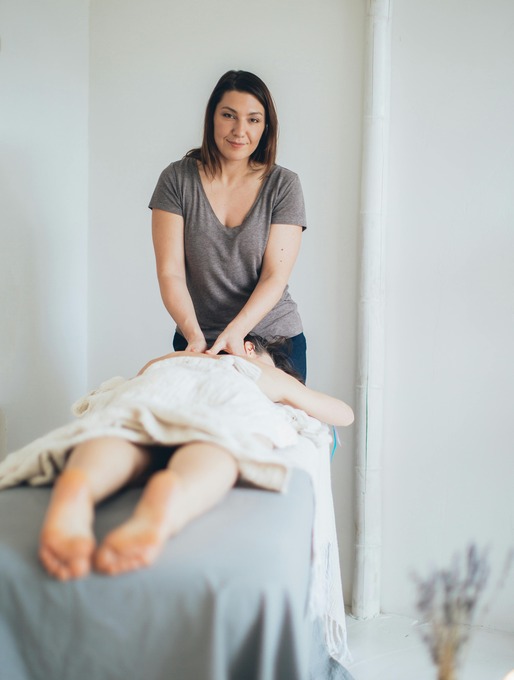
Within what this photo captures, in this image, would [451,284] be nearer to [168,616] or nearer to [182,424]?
[182,424]

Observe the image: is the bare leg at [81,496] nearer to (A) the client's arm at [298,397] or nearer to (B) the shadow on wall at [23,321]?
(A) the client's arm at [298,397]

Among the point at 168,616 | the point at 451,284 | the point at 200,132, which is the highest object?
the point at 200,132

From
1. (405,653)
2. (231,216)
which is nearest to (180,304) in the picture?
(231,216)

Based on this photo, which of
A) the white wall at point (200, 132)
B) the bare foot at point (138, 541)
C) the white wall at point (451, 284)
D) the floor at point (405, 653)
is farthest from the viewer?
the white wall at point (200, 132)

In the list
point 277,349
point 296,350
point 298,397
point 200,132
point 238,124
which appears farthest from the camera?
point 200,132

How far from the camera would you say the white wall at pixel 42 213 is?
2.38 metres

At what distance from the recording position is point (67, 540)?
0.90 meters

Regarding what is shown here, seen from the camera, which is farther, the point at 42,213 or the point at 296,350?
the point at 42,213

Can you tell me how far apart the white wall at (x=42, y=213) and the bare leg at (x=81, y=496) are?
1.16 m

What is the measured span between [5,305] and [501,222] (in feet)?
5.60

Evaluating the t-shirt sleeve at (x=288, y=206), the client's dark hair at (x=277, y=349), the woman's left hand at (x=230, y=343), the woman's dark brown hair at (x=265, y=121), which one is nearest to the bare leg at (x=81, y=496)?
the woman's left hand at (x=230, y=343)

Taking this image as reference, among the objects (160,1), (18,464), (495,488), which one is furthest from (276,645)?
(160,1)

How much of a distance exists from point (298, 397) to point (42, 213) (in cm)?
140

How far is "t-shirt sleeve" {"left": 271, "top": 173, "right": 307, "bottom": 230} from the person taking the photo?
209 cm
